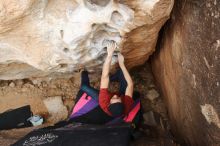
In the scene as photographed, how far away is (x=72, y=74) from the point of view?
3764 mm

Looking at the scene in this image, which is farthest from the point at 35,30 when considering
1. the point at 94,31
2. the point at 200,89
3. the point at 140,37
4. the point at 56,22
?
the point at 200,89

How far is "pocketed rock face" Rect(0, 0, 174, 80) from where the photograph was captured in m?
2.60

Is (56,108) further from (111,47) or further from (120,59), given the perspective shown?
(111,47)

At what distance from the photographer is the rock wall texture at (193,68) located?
2.26 m

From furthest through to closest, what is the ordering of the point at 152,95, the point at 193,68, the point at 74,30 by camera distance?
the point at 152,95 → the point at 74,30 → the point at 193,68

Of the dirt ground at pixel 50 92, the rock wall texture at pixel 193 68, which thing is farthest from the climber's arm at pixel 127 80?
the dirt ground at pixel 50 92

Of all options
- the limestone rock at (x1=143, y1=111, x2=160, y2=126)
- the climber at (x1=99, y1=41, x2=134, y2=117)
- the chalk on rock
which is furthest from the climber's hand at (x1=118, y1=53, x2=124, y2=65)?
the chalk on rock

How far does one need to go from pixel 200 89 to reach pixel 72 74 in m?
1.52

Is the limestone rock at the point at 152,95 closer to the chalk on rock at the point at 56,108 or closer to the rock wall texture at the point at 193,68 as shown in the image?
the rock wall texture at the point at 193,68

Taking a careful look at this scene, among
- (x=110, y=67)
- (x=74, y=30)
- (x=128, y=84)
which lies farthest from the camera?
(x=110, y=67)

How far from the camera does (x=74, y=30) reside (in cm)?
279

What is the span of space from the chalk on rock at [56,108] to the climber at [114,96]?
0.79 metres

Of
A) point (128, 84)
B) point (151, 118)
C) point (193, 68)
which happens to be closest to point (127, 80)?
point (128, 84)

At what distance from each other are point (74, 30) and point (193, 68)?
0.85 meters
